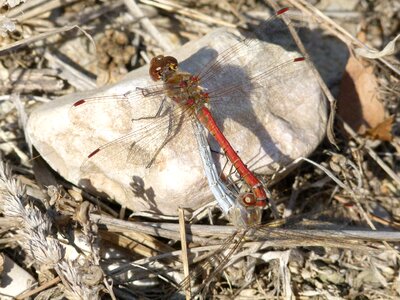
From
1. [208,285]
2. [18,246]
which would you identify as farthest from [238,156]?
[18,246]

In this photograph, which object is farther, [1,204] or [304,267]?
[304,267]

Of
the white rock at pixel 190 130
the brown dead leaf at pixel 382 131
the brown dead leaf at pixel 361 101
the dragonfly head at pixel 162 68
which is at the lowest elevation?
the brown dead leaf at pixel 382 131

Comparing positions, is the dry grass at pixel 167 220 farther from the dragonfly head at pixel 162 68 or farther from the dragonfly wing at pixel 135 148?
the dragonfly head at pixel 162 68

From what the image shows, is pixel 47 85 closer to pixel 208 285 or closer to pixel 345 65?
pixel 208 285

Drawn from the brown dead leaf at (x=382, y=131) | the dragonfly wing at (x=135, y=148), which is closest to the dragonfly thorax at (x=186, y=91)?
the dragonfly wing at (x=135, y=148)

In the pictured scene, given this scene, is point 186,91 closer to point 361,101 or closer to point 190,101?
point 190,101

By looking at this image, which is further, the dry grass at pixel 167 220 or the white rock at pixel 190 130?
the white rock at pixel 190 130

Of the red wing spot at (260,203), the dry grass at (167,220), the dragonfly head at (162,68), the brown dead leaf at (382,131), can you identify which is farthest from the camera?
the brown dead leaf at (382,131)
